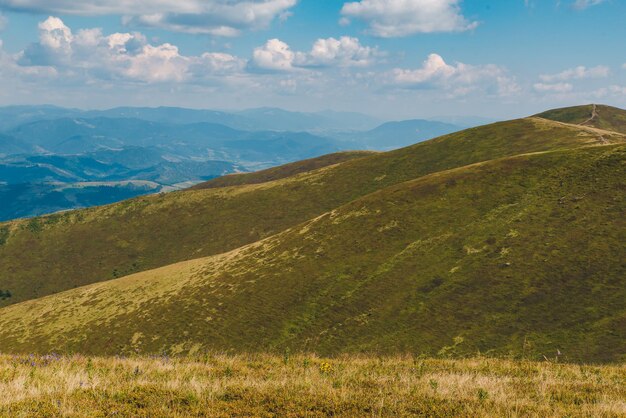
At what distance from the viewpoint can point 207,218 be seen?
14075 cm

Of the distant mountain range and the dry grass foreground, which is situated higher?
the dry grass foreground

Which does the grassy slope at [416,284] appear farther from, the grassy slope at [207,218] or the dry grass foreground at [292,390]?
the grassy slope at [207,218]

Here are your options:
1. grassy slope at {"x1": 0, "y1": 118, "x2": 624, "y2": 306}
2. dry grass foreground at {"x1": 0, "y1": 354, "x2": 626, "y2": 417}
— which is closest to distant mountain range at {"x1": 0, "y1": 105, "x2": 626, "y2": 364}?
dry grass foreground at {"x1": 0, "y1": 354, "x2": 626, "y2": 417}

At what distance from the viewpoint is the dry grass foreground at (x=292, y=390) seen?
11.0 meters

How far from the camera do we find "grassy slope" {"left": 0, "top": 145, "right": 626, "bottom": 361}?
4122 cm

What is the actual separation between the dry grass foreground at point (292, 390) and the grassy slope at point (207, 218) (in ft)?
332

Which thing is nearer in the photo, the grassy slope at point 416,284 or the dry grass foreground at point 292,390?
the dry grass foreground at point 292,390

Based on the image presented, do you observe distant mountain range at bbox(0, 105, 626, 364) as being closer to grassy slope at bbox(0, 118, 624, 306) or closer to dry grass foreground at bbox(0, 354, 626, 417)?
dry grass foreground at bbox(0, 354, 626, 417)

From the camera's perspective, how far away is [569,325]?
3825cm

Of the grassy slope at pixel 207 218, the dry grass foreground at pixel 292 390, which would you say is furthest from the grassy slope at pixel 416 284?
the grassy slope at pixel 207 218

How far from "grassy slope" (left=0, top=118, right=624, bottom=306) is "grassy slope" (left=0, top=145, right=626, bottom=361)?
4621 centimetres

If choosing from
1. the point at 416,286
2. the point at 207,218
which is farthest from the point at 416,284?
the point at 207,218

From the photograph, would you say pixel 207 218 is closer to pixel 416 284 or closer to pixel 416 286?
pixel 416 284

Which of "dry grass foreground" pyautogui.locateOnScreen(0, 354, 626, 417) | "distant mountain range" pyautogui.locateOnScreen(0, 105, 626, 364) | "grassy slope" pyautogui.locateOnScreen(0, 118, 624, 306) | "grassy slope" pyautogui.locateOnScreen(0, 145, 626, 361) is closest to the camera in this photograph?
"dry grass foreground" pyautogui.locateOnScreen(0, 354, 626, 417)
